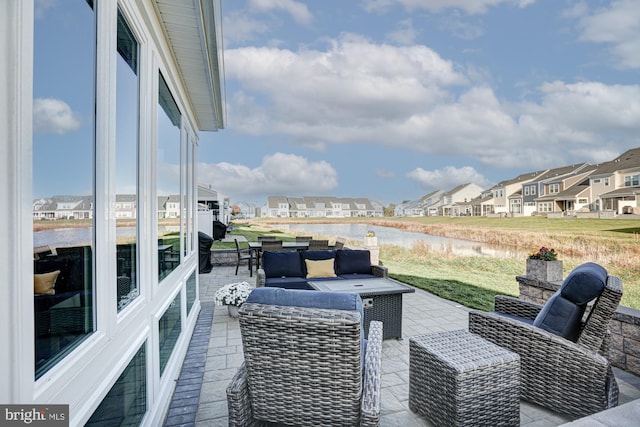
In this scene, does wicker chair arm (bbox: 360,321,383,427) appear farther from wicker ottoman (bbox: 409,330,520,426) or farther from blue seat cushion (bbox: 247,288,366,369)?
wicker ottoman (bbox: 409,330,520,426)

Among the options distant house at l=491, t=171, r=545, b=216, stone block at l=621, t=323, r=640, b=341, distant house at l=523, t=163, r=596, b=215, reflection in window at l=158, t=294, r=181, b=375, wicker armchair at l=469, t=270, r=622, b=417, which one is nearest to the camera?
wicker armchair at l=469, t=270, r=622, b=417

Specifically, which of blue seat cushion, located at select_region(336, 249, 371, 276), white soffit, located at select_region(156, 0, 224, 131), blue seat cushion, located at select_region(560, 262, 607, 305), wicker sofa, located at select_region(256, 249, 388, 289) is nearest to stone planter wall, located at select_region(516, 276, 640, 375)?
blue seat cushion, located at select_region(560, 262, 607, 305)

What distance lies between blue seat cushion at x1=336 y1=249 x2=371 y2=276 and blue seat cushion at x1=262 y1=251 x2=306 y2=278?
615mm

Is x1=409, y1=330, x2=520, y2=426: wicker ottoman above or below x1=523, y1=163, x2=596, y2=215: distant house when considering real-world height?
below

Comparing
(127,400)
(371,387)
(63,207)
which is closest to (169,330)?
(127,400)

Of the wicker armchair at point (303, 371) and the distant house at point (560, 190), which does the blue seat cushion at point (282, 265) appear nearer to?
the wicker armchair at point (303, 371)

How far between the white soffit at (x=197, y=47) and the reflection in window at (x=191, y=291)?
2.30 metres

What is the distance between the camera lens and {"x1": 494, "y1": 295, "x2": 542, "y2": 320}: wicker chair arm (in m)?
3.03

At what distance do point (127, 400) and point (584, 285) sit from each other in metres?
3.04

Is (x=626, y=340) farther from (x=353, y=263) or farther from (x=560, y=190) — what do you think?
(x=560, y=190)

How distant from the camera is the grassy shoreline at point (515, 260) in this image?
5.94 metres

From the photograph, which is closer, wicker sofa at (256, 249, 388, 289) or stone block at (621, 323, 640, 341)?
stone block at (621, 323, 640, 341)

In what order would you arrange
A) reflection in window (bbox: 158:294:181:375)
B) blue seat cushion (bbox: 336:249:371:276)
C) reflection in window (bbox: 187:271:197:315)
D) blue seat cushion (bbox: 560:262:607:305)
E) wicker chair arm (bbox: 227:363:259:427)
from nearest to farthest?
wicker chair arm (bbox: 227:363:259:427) → blue seat cushion (bbox: 560:262:607:305) → reflection in window (bbox: 158:294:181:375) → reflection in window (bbox: 187:271:197:315) → blue seat cushion (bbox: 336:249:371:276)

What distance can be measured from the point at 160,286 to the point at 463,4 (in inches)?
366
